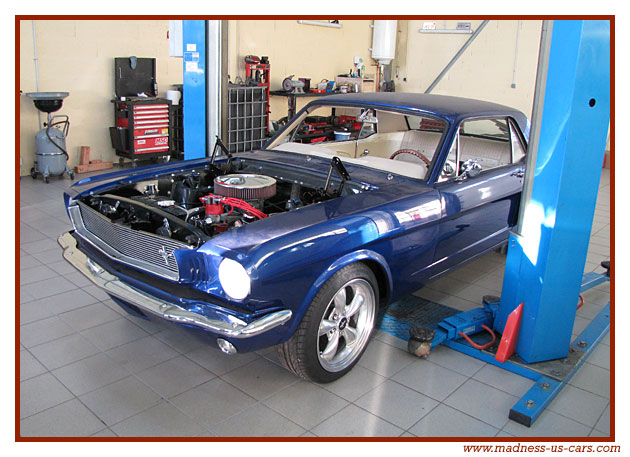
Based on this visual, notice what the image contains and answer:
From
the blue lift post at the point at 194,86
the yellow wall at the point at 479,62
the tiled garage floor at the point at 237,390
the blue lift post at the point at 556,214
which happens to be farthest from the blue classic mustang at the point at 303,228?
the yellow wall at the point at 479,62

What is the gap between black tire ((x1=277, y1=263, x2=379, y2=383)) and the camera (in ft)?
8.64

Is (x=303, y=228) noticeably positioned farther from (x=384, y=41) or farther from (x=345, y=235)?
(x=384, y=41)

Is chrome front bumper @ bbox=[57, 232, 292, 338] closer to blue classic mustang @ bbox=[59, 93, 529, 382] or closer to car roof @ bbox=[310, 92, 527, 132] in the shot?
blue classic mustang @ bbox=[59, 93, 529, 382]

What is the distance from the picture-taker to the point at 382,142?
448 cm

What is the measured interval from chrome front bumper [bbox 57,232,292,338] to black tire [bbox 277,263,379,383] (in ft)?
0.64

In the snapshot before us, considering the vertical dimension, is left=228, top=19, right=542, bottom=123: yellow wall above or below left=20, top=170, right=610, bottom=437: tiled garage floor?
above

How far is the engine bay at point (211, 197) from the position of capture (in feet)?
9.53

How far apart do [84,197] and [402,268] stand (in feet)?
6.34

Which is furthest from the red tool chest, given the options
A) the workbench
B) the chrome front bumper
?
the chrome front bumper

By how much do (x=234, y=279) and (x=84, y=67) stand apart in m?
6.34

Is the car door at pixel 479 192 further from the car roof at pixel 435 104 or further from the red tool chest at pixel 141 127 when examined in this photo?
the red tool chest at pixel 141 127

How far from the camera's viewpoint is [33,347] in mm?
3137

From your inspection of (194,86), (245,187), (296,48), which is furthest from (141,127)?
(245,187)
